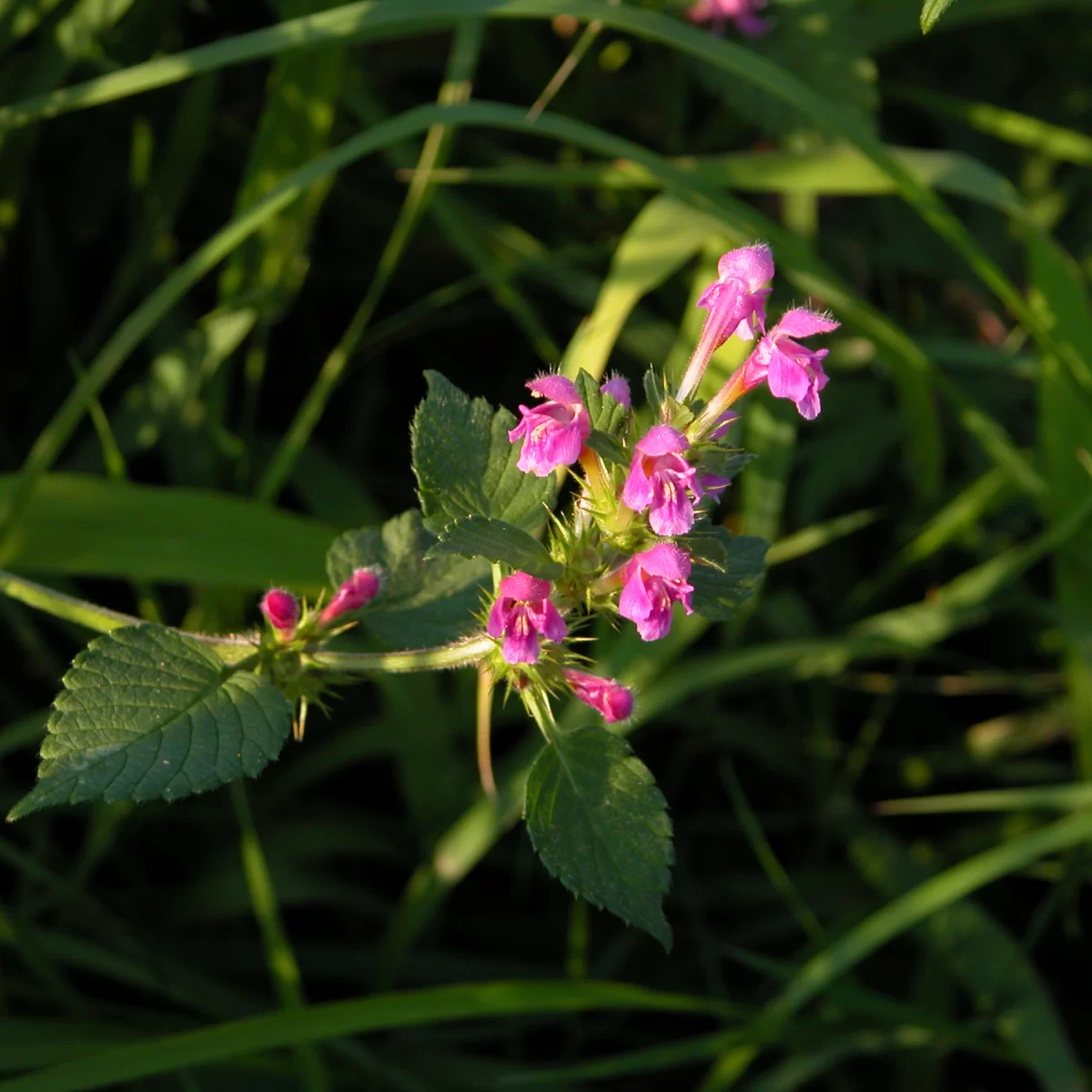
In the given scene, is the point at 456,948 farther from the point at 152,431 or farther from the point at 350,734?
the point at 152,431

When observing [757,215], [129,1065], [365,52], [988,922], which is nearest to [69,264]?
[365,52]

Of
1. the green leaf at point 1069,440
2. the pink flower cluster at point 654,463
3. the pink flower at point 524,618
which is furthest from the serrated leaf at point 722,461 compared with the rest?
the green leaf at point 1069,440

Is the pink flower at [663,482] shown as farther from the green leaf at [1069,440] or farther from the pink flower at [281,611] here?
the green leaf at [1069,440]

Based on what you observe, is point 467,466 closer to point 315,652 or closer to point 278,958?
point 315,652

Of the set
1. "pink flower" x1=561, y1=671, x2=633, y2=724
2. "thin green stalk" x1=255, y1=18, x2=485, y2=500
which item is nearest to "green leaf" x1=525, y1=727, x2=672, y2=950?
"pink flower" x1=561, y1=671, x2=633, y2=724

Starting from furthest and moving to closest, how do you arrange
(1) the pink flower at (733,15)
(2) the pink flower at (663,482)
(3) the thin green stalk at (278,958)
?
1. (1) the pink flower at (733,15)
2. (3) the thin green stalk at (278,958)
3. (2) the pink flower at (663,482)
